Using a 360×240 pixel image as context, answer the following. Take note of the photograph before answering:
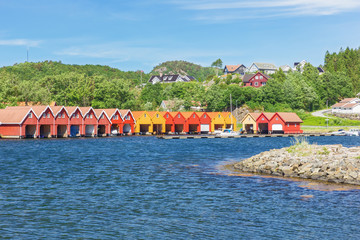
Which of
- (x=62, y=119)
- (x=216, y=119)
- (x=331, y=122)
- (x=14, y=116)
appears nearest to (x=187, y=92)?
(x=216, y=119)

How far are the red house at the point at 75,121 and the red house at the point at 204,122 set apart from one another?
125ft

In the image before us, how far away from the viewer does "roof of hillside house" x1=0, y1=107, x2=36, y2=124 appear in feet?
326

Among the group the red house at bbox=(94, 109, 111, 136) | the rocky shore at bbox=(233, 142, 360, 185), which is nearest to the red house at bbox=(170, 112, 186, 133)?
the red house at bbox=(94, 109, 111, 136)

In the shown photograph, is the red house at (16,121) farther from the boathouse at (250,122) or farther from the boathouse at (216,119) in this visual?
the boathouse at (250,122)

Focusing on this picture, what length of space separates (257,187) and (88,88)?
123 metres

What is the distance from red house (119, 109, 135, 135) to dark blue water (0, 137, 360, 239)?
75.2 meters

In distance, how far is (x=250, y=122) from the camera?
132m

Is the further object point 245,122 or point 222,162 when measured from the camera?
point 245,122

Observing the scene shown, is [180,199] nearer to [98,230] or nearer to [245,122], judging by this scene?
[98,230]

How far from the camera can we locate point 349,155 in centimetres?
4297

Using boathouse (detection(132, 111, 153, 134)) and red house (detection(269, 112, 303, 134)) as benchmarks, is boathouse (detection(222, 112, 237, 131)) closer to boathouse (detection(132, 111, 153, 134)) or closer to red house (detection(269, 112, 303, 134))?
red house (detection(269, 112, 303, 134))

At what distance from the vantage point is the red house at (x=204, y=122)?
5290 inches

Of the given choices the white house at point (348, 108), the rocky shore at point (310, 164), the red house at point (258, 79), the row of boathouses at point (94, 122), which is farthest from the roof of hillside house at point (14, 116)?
the red house at point (258, 79)

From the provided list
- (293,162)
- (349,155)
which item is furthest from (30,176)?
(349,155)
